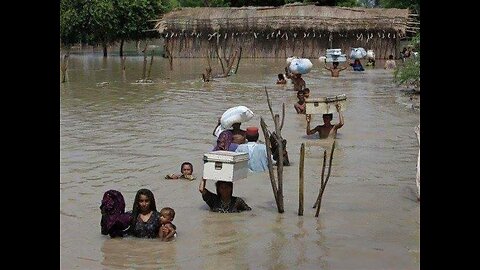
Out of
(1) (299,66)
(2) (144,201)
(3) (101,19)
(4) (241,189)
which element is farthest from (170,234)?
(3) (101,19)

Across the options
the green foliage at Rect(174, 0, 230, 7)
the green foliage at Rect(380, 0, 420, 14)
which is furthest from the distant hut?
the green foliage at Rect(174, 0, 230, 7)

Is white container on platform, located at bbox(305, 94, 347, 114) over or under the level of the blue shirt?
over

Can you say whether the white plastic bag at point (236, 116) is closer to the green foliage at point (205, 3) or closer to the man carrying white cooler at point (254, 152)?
the man carrying white cooler at point (254, 152)

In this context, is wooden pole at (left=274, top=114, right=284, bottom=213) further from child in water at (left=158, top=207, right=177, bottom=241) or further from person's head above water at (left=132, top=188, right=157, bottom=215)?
person's head above water at (left=132, top=188, right=157, bottom=215)

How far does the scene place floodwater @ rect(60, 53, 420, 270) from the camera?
19.9 ft

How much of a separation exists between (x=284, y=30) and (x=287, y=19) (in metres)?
0.59

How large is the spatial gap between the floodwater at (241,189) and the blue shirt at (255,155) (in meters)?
0.11

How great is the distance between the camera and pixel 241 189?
8.55 metres

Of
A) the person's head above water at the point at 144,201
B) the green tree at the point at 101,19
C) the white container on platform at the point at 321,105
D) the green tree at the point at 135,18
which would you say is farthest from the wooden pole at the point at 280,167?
the green tree at the point at 135,18

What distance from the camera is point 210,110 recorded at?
54.5ft

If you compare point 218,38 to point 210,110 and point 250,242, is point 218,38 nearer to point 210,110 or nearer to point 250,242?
point 210,110

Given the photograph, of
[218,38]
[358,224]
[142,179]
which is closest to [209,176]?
[358,224]

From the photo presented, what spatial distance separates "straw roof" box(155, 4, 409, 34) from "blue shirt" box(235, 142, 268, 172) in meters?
26.8
